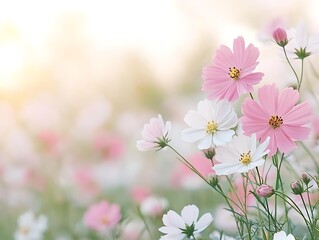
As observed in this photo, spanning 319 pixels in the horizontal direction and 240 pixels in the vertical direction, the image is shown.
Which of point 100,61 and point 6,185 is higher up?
point 100,61

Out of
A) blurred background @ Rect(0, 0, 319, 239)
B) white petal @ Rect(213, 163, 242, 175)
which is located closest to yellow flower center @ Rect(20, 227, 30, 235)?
blurred background @ Rect(0, 0, 319, 239)

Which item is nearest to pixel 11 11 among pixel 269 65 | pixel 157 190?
pixel 157 190

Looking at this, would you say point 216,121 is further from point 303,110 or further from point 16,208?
point 16,208

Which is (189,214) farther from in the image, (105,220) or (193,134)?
(105,220)

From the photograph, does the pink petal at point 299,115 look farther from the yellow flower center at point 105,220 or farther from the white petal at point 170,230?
the yellow flower center at point 105,220

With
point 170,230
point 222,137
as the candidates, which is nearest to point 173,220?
point 170,230

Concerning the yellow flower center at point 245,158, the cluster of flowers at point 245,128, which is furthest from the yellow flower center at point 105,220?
the yellow flower center at point 245,158
